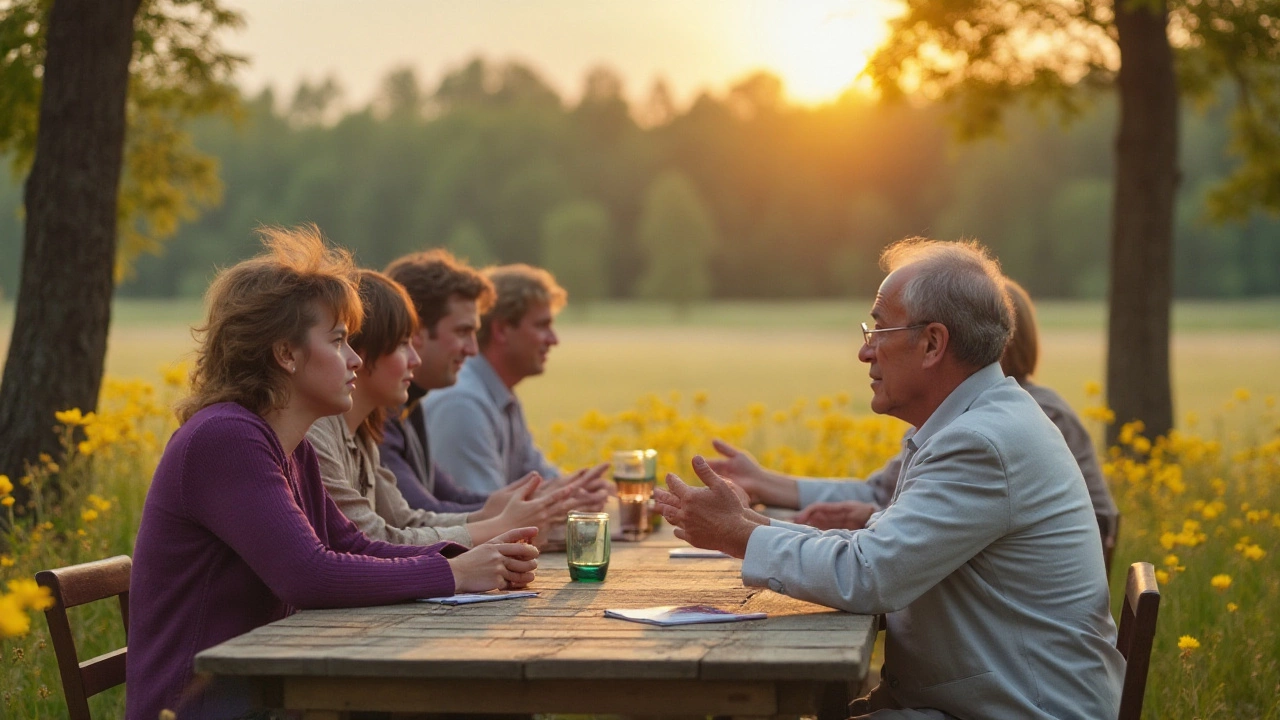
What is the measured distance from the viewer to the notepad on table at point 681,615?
2607 mm

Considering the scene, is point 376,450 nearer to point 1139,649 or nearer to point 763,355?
point 1139,649

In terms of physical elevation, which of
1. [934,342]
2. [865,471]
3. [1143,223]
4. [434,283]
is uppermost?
[1143,223]

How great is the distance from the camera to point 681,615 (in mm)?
2652

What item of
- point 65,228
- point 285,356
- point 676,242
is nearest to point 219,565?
point 285,356

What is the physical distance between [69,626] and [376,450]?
1103mm

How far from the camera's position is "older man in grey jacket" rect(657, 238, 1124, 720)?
2701 millimetres

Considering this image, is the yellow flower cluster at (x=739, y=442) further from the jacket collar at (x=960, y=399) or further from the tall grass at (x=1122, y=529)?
the jacket collar at (x=960, y=399)

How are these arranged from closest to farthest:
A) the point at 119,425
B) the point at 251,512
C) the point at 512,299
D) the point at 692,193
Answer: the point at 251,512 → the point at 512,299 → the point at 119,425 → the point at 692,193

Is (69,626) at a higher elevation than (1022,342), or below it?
below

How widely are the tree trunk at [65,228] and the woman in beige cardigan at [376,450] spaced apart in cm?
271

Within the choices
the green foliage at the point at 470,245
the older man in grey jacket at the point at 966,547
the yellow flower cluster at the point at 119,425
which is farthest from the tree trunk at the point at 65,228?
the green foliage at the point at 470,245

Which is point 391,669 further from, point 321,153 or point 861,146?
point 321,153

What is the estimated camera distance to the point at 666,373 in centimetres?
3184

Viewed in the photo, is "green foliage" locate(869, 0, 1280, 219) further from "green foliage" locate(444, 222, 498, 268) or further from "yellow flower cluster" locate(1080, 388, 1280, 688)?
"green foliage" locate(444, 222, 498, 268)
